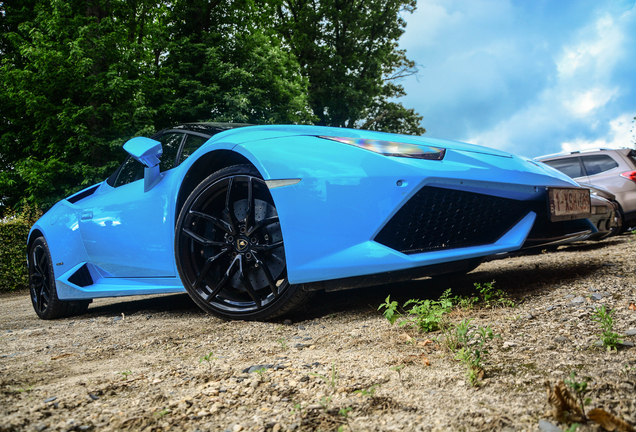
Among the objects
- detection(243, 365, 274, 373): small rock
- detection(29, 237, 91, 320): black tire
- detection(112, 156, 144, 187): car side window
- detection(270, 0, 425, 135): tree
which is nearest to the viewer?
detection(243, 365, 274, 373): small rock

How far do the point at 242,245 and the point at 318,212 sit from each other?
1.78 ft

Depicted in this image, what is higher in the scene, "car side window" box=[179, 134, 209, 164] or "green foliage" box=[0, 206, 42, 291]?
"car side window" box=[179, 134, 209, 164]

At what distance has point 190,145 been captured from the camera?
3.02 meters

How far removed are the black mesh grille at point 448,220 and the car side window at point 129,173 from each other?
210cm

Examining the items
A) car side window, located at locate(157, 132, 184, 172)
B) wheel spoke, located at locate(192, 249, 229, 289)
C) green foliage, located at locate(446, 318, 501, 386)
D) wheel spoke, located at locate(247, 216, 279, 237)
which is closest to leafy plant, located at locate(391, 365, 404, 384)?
green foliage, located at locate(446, 318, 501, 386)

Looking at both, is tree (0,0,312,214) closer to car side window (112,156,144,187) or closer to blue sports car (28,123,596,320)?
car side window (112,156,144,187)

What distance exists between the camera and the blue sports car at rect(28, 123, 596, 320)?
6.81 ft

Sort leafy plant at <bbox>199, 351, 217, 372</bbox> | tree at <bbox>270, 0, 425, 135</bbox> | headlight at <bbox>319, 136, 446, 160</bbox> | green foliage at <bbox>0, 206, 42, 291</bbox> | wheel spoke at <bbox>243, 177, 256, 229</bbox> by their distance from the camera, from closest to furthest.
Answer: leafy plant at <bbox>199, 351, 217, 372</bbox> < headlight at <bbox>319, 136, 446, 160</bbox> < wheel spoke at <bbox>243, 177, 256, 229</bbox> < green foliage at <bbox>0, 206, 42, 291</bbox> < tree at <bbox>270, 0, 425, 135</bbox>

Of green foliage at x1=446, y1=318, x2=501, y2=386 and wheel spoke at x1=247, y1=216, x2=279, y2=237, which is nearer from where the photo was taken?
green foliage at x1=446, y1=318, x2=501, y2=386

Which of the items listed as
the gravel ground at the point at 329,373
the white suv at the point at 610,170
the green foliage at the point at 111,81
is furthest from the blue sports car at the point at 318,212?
the green foliage at the point at 111,81

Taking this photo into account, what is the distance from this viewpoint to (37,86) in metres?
12.6

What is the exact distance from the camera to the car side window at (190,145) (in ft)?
9.65

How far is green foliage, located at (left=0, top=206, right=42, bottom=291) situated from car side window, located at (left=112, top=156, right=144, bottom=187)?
693cm

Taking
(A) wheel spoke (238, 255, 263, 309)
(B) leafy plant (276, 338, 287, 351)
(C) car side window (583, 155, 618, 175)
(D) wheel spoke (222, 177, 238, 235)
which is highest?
(C) car side window (583, 155, 618, 175)
